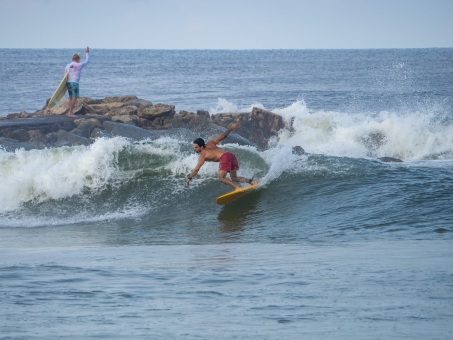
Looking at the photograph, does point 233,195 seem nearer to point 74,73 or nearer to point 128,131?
point 128,131

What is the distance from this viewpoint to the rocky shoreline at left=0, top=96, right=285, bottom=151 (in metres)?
20.8

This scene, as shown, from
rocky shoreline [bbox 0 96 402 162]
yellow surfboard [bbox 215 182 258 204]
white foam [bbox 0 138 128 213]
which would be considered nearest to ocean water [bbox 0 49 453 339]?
white foam [bbox 0 138 128 213]

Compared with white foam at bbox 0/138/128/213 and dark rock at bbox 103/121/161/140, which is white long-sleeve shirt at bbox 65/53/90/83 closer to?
dark rock at bbox 103/121/161/140

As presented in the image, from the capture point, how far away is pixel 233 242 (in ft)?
36.7

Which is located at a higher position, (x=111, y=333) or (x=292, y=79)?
(x=292, y=79)

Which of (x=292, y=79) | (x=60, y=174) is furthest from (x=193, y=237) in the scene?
(x=292, y=79)

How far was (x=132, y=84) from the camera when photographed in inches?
2258

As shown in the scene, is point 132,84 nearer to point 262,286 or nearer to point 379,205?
point 379,205

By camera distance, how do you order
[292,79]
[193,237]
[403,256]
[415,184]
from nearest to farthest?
[403,256], [193,237], [415,184], [292,79]

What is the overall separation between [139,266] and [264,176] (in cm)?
759

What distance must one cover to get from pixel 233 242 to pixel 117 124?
11.0 metres

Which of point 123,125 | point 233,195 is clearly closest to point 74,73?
point 123,125

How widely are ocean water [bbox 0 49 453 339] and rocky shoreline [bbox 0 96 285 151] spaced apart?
135cm

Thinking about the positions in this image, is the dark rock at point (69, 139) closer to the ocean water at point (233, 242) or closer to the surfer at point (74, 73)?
the surfer at point (74, 73)
